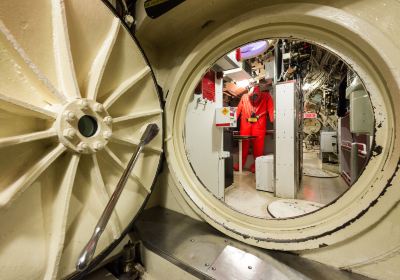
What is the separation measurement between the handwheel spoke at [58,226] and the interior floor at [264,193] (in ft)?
5.67

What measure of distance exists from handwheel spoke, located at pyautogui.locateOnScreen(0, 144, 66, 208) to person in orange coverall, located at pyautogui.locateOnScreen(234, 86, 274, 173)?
11.4 ft

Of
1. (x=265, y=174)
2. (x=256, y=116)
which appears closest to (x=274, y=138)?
(x=265, y=174)

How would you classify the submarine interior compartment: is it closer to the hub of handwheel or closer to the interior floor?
the hub of handwheel

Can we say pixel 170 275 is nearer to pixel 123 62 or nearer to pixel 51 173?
pixel 51 173

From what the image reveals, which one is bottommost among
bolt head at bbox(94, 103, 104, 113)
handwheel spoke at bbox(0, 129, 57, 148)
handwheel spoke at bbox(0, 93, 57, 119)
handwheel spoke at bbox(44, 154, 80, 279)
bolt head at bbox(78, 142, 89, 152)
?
handwheel spoke at bbox(44, 154, 80, 279)

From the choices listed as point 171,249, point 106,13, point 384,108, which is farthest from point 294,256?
point 106,13

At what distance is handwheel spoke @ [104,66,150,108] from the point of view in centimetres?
78

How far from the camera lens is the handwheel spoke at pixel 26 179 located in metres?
0.48

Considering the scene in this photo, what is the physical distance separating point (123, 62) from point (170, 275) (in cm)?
108

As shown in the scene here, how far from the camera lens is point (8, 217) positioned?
1.70 ft

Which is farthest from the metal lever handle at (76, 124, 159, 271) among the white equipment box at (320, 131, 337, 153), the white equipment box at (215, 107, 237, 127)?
the white equipment box at (320, 131, 337, 153)

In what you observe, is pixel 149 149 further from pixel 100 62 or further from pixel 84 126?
pixel 100 62

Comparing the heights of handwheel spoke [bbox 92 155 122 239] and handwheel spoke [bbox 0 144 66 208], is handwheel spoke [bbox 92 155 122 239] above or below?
below

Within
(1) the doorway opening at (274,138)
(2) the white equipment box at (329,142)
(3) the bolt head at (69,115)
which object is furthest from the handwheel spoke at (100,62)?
(2) the white equipment box at (329,142)
